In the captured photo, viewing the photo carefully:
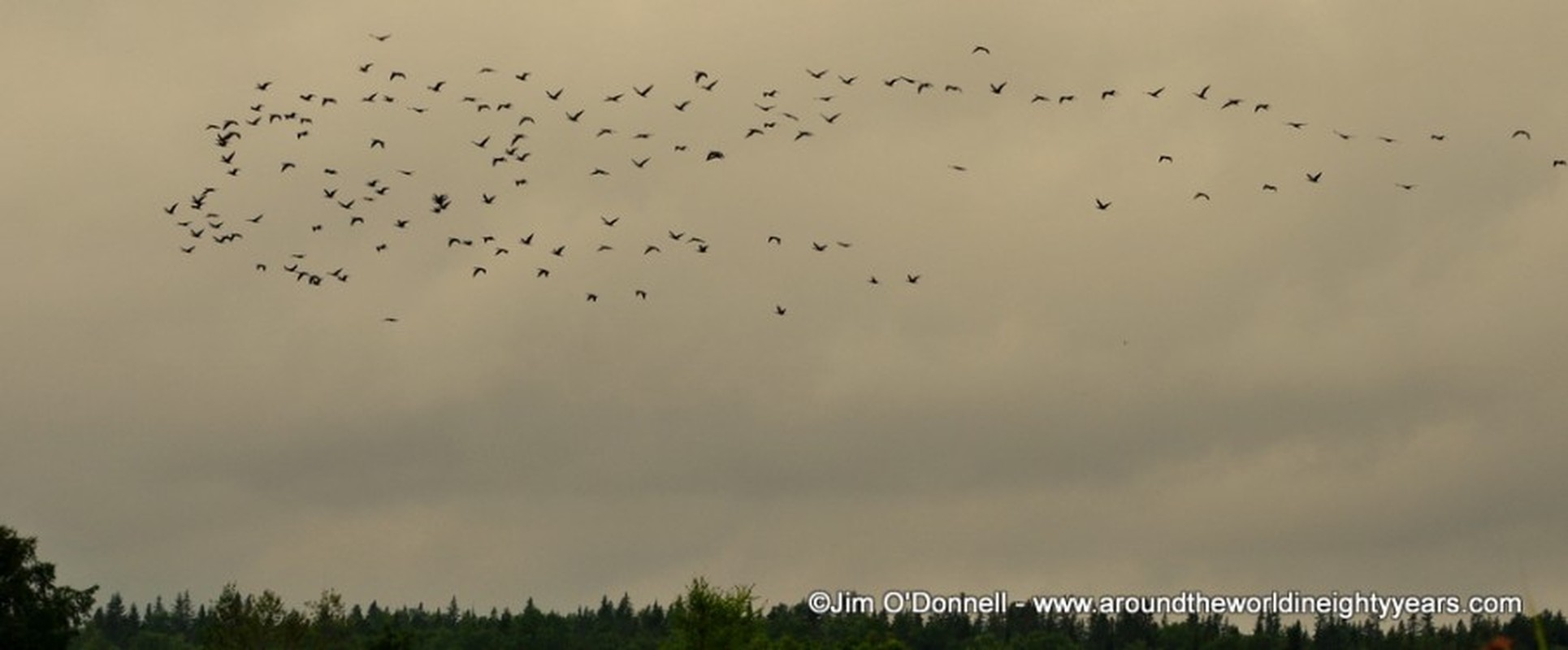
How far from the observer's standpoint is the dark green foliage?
353 feet

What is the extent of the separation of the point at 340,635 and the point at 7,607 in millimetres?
49059

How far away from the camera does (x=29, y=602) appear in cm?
10931

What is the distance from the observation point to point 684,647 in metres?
132

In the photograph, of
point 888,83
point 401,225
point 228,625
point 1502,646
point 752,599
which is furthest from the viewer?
Answer: point 228,625

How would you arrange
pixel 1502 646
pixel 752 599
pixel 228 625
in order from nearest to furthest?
pixel 1502 646
pixel 752 599
pixel 228 625

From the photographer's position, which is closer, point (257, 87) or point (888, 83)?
point (888, 83)

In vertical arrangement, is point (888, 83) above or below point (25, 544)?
above

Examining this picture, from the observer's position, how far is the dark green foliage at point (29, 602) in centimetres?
10756

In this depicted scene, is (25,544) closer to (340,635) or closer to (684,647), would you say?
(684,647)

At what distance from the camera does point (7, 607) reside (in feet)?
357

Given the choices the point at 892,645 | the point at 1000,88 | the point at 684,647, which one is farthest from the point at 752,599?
the point at 1000,88

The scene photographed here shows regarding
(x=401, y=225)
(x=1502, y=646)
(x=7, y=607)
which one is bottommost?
(x=1502, y=646)

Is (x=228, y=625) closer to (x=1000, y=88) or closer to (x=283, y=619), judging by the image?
(x=283, y=619)

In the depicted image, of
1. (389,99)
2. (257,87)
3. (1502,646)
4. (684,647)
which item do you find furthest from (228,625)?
(1502,646)
